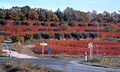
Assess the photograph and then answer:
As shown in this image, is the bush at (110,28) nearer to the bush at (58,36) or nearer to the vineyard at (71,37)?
the vineyard at (71,37)

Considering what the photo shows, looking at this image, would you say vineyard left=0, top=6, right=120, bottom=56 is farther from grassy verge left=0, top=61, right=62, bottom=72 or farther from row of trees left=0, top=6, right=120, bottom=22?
grassy verge left=0, top=61, right=62, bottom=72

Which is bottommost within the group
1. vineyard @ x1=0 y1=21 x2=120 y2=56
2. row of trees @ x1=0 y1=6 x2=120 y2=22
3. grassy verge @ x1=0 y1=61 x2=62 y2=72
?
grassy verge @ x1=0 y1=61 x2=62 y2=72

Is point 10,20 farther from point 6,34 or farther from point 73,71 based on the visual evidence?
point 73,71

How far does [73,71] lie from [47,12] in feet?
261

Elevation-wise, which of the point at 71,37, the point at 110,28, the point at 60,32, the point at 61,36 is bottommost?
the point at 71,37

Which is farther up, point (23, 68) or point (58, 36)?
point (58, 36)

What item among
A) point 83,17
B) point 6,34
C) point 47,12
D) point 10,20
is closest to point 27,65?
point 6,34

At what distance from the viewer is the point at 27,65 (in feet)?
106

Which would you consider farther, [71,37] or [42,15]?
[42,15]

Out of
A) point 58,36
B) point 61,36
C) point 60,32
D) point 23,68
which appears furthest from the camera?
point 60,32

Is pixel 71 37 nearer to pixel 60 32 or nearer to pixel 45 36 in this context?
pixel 60 32

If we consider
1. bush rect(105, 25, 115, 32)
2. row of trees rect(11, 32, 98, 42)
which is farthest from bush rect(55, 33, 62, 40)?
bush rect(105, 25, 115, 32)

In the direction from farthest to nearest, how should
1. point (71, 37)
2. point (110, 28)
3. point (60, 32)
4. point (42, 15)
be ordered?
1. point (42, 15)
2. point (110, 28)
3. point (60, 32)
4. point (71, 37)

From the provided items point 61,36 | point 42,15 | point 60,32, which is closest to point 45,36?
point 61,36
